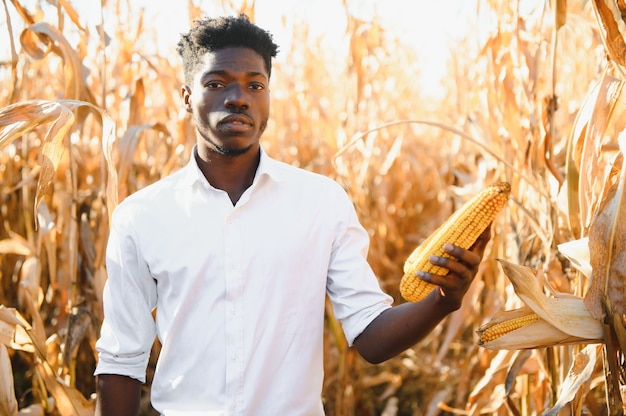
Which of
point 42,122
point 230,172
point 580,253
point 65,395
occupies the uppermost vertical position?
point 42,122

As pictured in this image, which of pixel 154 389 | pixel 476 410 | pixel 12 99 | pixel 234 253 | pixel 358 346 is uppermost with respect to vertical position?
pixel 12 99

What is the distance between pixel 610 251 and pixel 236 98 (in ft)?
2.86

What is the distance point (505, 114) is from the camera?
1.95 m

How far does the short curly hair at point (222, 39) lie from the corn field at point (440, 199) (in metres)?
0.28

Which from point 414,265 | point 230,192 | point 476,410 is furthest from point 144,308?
point 476,410

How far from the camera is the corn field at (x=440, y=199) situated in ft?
4.21

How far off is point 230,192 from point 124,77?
1338 mm

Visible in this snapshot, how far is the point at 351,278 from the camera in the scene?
60.1 inches

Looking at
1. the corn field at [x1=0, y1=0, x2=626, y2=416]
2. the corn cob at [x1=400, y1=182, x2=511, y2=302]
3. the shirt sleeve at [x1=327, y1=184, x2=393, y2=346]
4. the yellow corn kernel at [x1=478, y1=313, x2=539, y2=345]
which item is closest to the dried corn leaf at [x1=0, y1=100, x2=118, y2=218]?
the corn field at [x1=0, y1=0, x2=626, y2=416]

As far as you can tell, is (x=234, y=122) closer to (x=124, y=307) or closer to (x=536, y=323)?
(x=124, y=307)

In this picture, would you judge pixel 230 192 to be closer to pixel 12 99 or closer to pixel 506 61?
pixel 12 99

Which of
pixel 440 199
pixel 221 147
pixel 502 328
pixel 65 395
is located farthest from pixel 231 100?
pixel 440 199

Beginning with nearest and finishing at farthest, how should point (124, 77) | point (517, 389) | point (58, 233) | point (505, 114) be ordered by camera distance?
point (505, 114) → point (517, 389) → point (58, 233) → point (124, 77)

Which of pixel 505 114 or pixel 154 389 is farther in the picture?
pixel 505 114
